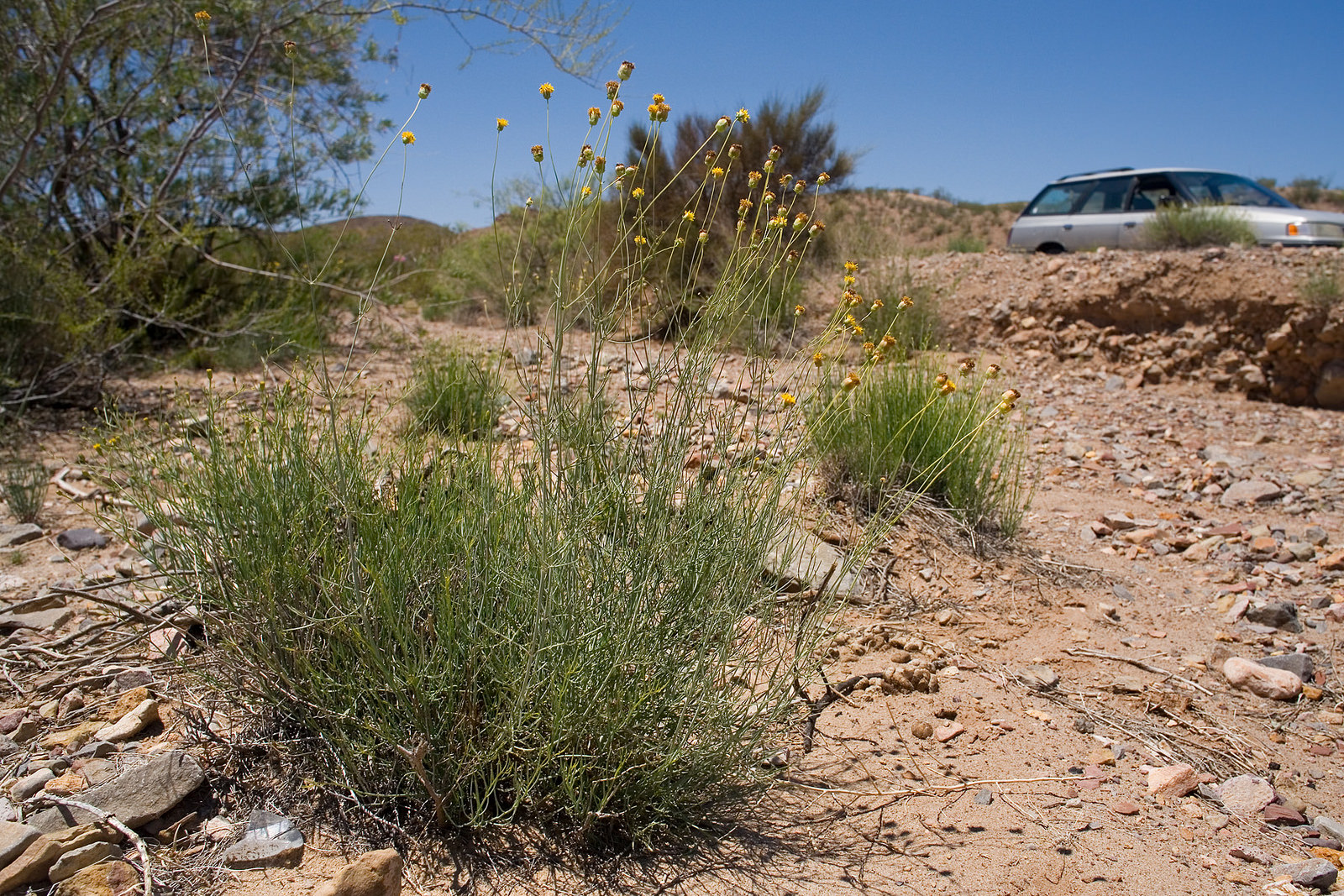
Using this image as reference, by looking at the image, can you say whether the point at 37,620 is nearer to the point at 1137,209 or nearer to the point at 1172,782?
the point at 1172,782

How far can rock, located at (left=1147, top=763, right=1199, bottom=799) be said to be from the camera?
254 centimetres

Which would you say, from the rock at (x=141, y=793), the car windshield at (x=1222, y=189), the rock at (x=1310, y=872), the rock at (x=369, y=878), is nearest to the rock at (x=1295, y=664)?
the rock at (x=1310, y=872)

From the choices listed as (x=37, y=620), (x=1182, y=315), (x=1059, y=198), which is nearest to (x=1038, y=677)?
(x=37, y=620)

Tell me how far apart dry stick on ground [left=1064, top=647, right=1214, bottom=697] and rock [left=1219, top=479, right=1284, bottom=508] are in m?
2.50

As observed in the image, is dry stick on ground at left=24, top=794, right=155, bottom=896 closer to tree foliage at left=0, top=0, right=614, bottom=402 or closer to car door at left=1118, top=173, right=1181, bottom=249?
tree foliage at left=0, top=0, right=614, bottom=402

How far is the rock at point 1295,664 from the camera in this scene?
330 centimetres

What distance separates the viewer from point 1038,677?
3.14 m

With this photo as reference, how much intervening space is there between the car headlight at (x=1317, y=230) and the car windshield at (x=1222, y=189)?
36.9 inches

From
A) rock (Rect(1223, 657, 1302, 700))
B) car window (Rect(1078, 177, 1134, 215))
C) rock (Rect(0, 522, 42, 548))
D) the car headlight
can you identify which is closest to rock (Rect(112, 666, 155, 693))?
rock (Rect(0, 522, 42, 548))

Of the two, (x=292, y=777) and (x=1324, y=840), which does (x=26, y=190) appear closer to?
(x=292, y=777)

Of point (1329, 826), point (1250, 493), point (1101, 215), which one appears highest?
point (1101, 215)

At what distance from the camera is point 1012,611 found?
12.1 ft

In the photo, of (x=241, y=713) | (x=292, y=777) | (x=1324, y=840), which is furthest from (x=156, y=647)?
(x=1324, y=840)

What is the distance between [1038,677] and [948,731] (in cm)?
56
